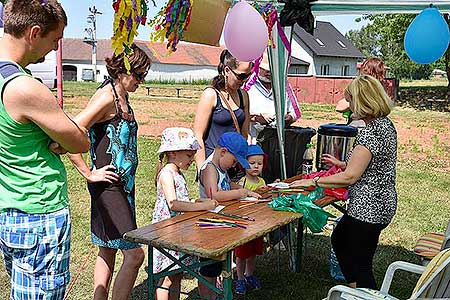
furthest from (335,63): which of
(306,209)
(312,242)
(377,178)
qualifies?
(306,209)

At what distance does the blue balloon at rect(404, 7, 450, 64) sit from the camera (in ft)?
13.3

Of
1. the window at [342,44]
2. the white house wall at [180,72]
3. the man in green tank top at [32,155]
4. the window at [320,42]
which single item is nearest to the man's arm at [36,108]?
the man in green tank top at [32,155]

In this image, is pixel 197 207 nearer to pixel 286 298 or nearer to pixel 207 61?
pixel 286 298

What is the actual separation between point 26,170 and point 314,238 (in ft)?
12.0

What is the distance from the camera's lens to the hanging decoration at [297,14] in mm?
4074

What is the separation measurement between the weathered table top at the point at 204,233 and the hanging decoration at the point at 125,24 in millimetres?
822

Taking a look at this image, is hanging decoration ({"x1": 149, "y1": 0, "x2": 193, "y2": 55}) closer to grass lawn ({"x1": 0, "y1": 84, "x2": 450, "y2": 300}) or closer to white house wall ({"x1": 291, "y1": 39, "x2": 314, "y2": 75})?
grass lawn ({"x1": 0, "y1": 84, "x2": 450, "y2": 300})

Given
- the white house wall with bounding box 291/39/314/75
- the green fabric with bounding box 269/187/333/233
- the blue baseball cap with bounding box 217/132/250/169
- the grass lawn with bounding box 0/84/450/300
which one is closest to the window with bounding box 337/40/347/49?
the white house wall with bounding box 291/39/314/75

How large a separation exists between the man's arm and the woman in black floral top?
1727 mm

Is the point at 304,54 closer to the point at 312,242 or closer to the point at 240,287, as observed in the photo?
the point at 312,242

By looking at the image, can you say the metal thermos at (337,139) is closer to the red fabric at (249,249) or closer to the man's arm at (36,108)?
the red fabric at (249,249)

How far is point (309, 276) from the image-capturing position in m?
4.22

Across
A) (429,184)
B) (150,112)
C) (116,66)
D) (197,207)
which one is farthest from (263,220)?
(150,112)

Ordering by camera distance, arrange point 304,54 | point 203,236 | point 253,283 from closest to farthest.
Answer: point 203,236, point 253,283, point 304,54
